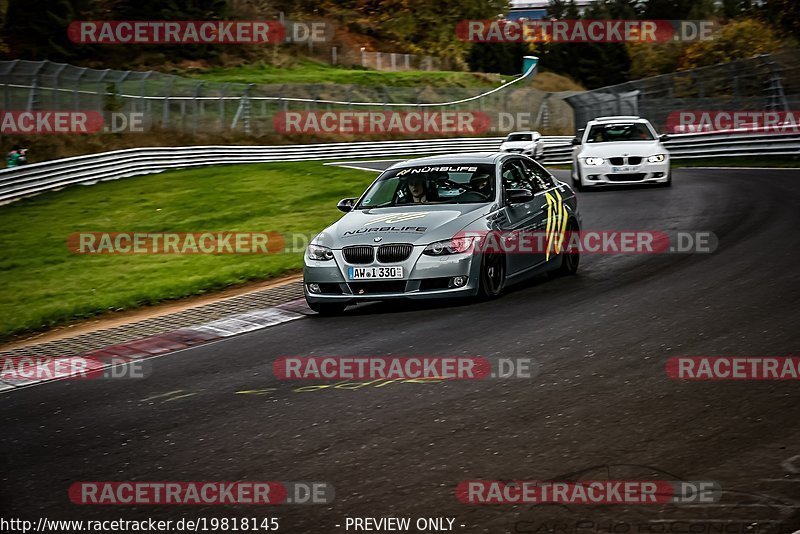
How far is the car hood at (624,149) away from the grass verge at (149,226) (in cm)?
523

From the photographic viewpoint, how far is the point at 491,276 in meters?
11.0

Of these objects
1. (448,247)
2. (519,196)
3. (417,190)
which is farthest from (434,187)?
(448,247)

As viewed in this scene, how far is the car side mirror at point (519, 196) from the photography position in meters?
11.6

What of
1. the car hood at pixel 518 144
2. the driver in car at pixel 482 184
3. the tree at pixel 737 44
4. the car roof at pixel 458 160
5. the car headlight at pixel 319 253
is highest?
the tree at pixel 737 44

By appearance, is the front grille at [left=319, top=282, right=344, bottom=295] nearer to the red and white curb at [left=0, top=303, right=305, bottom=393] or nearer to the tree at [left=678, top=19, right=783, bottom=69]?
the red and white curb at [left=0, top=303, right=305, bottom=393]

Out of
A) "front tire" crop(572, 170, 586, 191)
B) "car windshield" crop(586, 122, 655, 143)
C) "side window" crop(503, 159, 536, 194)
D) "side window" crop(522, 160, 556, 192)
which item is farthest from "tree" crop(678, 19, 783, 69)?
"side window" crop(503, 159, 536, 194)

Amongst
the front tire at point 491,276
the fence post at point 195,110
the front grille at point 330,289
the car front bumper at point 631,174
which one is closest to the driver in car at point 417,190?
the front tire at point 491,276

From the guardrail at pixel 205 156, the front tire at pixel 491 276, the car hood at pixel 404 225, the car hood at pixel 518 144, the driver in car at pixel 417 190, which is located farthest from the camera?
the car hood at pixel 518 144

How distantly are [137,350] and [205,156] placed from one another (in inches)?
1062

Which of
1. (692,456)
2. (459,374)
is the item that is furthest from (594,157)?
(692,456)

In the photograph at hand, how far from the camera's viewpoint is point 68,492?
19.0 feet

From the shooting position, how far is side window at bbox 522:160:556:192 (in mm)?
12591

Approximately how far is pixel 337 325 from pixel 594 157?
1322 cm

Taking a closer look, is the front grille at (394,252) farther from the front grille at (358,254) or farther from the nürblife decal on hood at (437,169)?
the nürblife decal on hood at (437,169)
